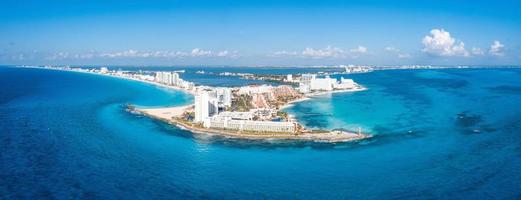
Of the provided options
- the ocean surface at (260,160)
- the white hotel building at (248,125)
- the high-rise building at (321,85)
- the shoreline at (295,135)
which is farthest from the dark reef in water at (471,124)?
the high-rise building at (321,85)

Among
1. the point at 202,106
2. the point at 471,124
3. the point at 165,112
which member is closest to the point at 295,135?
the point at 202,106

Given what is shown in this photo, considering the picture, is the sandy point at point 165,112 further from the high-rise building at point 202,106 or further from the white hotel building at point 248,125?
the white hotel building at point 248,125

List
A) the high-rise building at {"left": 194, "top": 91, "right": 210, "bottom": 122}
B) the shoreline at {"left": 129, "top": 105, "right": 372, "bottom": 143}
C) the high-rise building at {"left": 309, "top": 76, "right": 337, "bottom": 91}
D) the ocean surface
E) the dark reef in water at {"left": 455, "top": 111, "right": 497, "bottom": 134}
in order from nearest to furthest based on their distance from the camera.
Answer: the ocean surface, the shoreline at {"left": 129, "top": 105, "right": 372, "bottom": 143}, the dark reef in water at {"left": 455, "top": 111, "right": 497, "bottom": 134}, the high-rise building at {"left": 194, "top": 91, "right": 210, "bottom": 122}, the high-rise building at {"left": 309, "top": 76, "right": 337, "bottom": 91}

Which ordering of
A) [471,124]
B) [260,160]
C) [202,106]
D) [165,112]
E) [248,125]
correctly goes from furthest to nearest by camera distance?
[165,112], [202,106], [471,124], [248,125], [260,160]

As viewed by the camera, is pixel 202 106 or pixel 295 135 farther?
pixel 202 106

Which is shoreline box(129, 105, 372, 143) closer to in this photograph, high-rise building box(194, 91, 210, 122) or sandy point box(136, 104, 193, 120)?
high-rise building box(194, 91, 210, 122)

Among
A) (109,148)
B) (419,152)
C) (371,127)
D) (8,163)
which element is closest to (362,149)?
(419,152)

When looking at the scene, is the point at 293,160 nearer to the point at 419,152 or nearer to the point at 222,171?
the point at 222,171

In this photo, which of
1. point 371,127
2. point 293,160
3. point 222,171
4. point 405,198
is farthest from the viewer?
point 371,127

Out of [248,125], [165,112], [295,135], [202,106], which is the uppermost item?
[202,106]

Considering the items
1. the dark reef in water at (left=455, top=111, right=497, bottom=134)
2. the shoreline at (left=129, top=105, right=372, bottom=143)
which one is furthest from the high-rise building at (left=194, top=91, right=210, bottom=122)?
the dark reef in water at (left=455, top=111, right=497, bottom=134)

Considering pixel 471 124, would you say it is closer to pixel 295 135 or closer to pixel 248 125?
pixel 295 135
